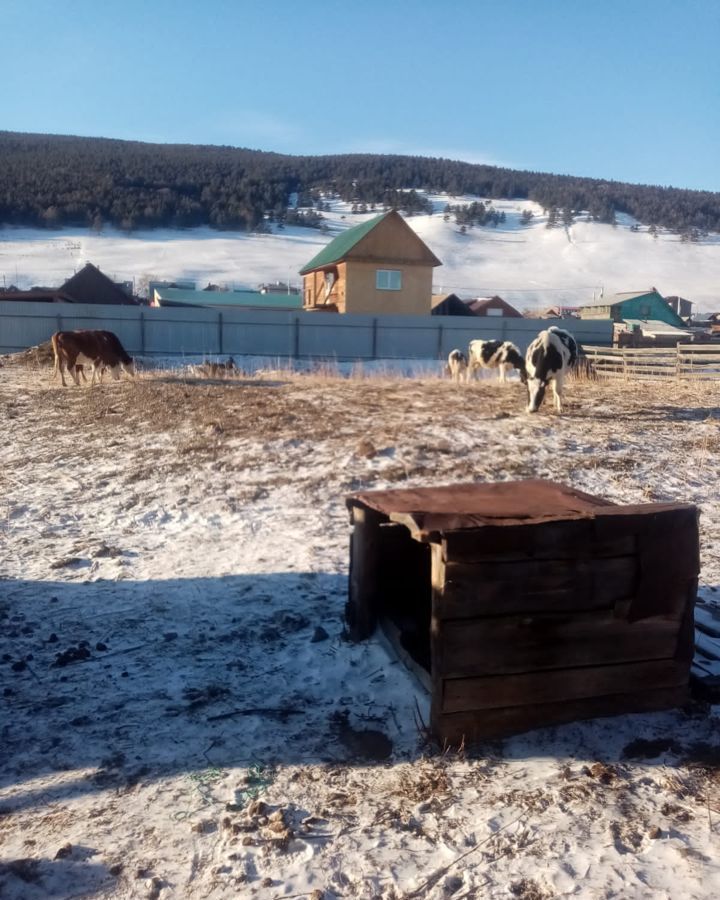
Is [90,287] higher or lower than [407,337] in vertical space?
higher

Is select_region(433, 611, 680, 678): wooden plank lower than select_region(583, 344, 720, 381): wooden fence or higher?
higher

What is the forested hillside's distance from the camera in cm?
12188

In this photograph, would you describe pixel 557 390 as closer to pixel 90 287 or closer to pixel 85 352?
pixel 85 352

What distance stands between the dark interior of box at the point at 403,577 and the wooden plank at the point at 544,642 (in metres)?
1.33

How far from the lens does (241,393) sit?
14.7m

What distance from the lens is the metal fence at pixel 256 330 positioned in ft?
94.6

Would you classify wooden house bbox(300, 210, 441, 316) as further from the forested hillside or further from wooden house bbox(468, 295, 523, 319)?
the forested hillside

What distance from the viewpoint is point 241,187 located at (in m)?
140

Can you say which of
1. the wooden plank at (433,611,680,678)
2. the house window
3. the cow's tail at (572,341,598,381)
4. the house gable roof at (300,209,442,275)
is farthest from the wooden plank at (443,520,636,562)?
the house window

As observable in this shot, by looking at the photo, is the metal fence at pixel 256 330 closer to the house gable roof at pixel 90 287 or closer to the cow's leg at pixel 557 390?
the cow's leg at pixel 557 390

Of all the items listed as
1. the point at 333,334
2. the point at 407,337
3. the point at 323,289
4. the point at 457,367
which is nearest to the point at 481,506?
the point at 457,367

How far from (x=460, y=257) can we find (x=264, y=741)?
122 meters

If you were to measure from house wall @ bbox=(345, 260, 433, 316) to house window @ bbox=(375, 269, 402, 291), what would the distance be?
0.15 meters

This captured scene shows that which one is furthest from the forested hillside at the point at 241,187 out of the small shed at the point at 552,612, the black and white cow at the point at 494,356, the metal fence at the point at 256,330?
the small shed at the point at 552,612
